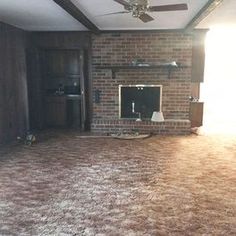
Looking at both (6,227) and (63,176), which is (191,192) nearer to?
(63,176)

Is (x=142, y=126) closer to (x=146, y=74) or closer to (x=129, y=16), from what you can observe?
(x=146, y=74)

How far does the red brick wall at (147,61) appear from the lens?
6.29 meters

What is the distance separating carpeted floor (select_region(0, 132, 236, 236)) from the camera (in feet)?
8.60

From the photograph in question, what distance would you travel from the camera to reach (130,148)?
5195mm

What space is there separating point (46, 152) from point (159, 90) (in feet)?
9.42

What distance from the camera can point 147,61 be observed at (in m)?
6.38

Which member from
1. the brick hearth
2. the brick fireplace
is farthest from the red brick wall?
the brick hearth

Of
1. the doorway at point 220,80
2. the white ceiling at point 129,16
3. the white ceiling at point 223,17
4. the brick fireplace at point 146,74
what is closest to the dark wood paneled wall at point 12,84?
the brick fireplace at point 146,74

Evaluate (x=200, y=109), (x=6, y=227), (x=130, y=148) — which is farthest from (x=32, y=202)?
(x=200, y=109)

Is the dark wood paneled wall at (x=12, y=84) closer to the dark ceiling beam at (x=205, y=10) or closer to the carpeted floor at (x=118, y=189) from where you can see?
the carpeted floor at (x=118, y=189)

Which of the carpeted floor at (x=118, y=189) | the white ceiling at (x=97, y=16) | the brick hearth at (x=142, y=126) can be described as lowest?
the carpeted floor at (x=118, y=189)

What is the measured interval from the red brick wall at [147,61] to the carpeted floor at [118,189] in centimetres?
136

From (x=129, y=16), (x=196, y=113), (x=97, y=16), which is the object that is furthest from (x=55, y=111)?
(x=196, y=113)

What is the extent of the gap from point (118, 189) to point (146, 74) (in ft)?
11.6
